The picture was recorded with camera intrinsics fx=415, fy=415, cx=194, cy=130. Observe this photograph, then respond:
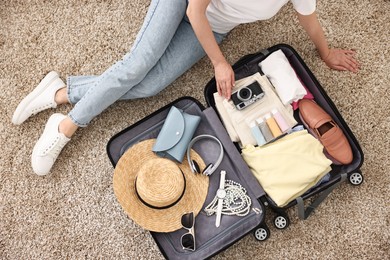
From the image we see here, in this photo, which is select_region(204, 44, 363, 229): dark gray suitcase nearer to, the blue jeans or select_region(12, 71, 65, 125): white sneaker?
the blue jeans

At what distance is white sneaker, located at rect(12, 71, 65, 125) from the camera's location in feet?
4.36

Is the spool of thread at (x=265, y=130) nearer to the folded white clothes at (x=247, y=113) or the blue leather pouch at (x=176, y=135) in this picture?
the folded white clothes at (x=247, y=113)

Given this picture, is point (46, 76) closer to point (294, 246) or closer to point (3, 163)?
point (3, 163)

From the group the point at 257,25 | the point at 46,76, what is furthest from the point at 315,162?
the point at 46,76

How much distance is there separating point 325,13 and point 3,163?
3.85ft

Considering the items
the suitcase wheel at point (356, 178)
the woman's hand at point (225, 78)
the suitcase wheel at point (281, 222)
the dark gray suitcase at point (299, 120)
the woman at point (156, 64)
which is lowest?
the suitcase wheel at point (356, 178)

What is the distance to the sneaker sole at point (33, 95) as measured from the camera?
1.33 meters

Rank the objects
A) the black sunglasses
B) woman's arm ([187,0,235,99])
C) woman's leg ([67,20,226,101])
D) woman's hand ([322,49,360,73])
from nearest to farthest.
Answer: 1. woman's arm ([187,0,235,99])
2. the black sunglasses
3. woman's leg ([67,20,226,101])
4. woman's hand ([322,49,360,73])

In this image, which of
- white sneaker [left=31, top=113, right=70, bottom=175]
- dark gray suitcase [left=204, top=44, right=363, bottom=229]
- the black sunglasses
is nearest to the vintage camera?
dark gray suitcase [left=204, top=44, right=363, bottom=229]

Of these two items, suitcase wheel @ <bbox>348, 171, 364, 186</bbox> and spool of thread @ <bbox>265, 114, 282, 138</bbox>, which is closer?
spool of thread @ <bbox>265, 114, 282, 138</bbox>

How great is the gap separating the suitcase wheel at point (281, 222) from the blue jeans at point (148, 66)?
0.54 m

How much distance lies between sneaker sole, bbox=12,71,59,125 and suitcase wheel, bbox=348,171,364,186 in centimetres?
100

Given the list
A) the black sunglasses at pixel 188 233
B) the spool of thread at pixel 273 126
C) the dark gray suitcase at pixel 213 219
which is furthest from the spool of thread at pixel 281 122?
the black sunglasses at pixel 188 233

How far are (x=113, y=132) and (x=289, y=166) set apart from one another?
0.58 m
